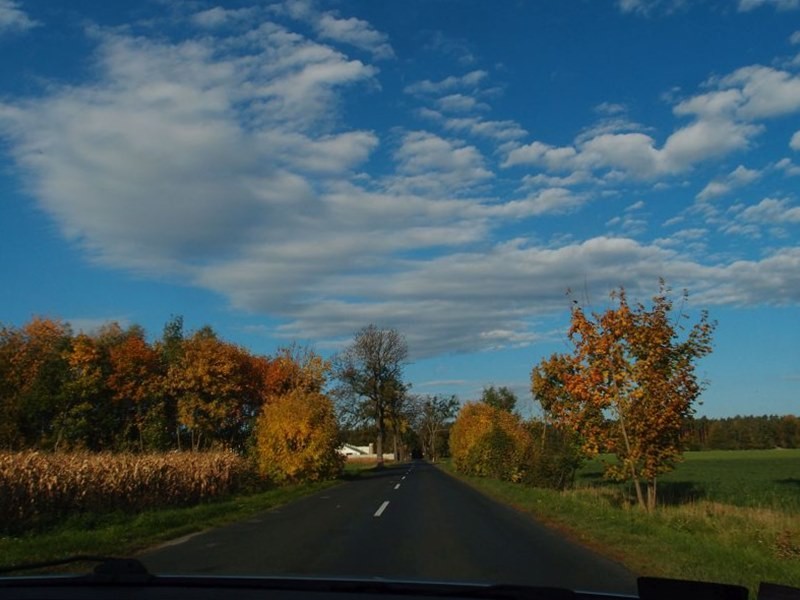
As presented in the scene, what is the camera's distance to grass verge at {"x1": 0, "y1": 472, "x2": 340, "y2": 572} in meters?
11.8

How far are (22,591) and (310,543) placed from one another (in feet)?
32.1

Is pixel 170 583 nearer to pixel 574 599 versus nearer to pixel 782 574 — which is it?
pixel 574 599

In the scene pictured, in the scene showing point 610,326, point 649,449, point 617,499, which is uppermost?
point 610,326

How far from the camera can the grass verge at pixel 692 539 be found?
905 cm

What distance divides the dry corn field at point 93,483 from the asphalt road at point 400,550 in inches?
153

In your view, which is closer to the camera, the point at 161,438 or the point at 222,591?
the point at 222,591

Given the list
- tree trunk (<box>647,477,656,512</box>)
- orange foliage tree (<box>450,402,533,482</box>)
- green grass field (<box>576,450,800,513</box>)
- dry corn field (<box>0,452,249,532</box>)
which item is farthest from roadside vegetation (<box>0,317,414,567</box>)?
green grass field (<box>576,450,800,513</box>)

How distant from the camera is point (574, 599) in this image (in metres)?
3.21

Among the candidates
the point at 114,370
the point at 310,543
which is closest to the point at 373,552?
the point at 310,543

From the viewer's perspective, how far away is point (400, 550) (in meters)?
11.6

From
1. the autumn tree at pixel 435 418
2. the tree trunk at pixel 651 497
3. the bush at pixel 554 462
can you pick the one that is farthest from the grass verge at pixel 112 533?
the autumn tree at pixel 435 418

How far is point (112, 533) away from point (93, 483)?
14.1ft

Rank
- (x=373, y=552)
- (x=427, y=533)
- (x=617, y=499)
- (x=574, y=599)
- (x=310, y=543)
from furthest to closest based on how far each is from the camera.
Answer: (x=617, y=499), (x=427, y=533), (x=310, y=543), (x=373, y=552), (x=574, y=599)

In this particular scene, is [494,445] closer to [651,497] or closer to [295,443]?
[295,443]
